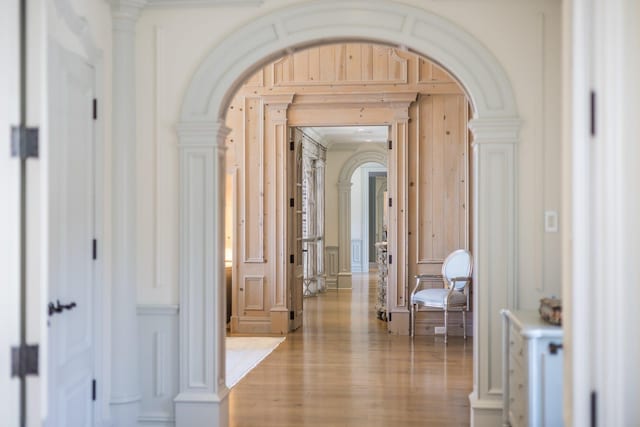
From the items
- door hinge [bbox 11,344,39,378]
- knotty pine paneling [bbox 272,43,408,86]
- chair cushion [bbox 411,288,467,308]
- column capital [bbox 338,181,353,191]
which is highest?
knotty pine paneling [bbox 272,43,408,86]

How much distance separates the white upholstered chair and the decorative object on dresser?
15.5 ft

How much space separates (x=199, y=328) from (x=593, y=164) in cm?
288

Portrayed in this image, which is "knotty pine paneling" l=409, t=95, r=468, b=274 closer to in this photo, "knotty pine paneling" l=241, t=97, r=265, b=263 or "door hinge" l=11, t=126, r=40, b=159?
"knotty pine paneling" l=241, t=97, r=265, b=263

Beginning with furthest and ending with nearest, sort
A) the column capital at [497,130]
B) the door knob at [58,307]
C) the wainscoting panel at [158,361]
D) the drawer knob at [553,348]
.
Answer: the wainscoting panel at [158,361] < the column capital at [497,130] < the door knob at [58,307] < the drawer knob at [553,348]

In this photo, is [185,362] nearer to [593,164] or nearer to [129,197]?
[129,197]

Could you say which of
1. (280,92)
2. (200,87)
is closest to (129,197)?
(200,87)

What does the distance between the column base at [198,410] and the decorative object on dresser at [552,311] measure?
216cm

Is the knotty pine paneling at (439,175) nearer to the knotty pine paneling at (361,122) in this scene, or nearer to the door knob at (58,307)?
the knotty pine paneling at (361,122)

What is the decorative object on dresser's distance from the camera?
10.6ft

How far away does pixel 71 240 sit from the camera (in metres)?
3.86

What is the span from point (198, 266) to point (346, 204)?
412 inches

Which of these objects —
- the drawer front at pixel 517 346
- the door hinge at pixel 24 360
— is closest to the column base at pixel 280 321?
the drawer front at pixel 517 346

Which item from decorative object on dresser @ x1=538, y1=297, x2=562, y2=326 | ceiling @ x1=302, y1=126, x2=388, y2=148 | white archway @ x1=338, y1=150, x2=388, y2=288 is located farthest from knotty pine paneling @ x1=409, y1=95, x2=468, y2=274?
white archway @ x1=338, y1=150, x2=388, y2=288

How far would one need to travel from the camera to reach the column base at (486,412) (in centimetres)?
429
